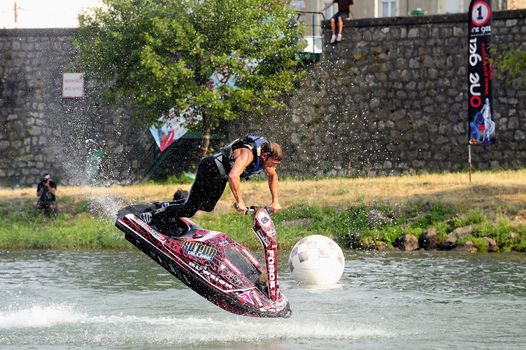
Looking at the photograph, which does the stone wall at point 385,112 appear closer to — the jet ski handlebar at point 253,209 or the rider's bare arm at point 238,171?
the jet ski handlebar at point 253,209

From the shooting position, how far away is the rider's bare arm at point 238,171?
15.6 metres

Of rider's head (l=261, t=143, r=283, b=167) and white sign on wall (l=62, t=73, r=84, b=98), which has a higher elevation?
white sign on wall (l=62, t=73, r=84, b=98)

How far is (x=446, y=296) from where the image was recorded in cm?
2023

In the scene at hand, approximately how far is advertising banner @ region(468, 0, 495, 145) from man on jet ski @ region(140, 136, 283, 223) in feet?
67.0

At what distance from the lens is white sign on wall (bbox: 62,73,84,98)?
45.9 metres

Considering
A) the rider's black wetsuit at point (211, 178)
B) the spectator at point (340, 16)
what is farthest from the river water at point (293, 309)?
the spectator at point (340, 16)

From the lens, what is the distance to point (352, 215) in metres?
31.7

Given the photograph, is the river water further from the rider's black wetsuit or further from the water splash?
the rider's black wetsuit

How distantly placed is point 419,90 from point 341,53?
2.62m

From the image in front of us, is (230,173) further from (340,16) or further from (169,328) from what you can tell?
(340,16)

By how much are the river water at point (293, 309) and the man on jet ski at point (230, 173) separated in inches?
54.8

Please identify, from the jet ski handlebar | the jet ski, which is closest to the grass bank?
the jet ski

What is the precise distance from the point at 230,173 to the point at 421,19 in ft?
86.6

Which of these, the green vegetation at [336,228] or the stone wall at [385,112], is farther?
the stone wall at [385,112]
